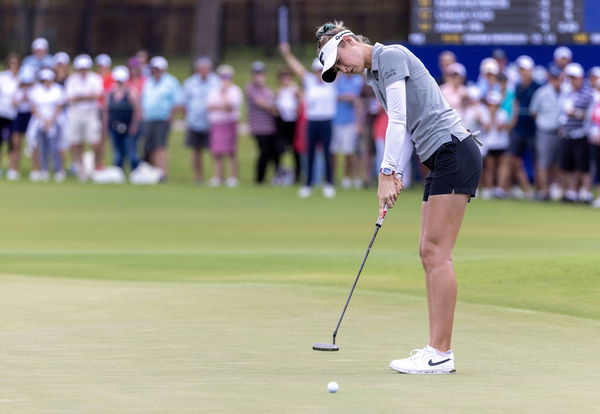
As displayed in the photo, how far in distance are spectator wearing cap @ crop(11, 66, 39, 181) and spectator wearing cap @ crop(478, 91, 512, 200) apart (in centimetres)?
868

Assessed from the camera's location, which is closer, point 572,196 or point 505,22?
point 572,196

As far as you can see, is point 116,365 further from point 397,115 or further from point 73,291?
point 73,291

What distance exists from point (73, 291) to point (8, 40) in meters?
33.8

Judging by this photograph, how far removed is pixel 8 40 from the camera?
1716 inches

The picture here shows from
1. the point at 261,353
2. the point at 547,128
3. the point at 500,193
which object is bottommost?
the point at 500,193

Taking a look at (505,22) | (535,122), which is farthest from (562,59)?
(505,22)

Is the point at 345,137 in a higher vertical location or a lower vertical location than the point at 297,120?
lower

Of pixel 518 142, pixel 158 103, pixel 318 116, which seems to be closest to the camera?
pixel 318 116

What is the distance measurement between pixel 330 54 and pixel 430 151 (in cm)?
77

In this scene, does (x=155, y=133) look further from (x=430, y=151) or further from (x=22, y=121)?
(x=430, y=151)

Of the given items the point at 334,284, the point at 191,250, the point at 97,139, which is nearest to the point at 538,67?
the point at 97,139

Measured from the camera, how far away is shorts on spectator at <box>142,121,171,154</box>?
24859 millimetres

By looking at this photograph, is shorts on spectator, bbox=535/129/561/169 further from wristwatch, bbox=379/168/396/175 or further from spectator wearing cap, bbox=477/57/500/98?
wristwatch, bbox=379/168/396/175

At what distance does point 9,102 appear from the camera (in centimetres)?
2664
